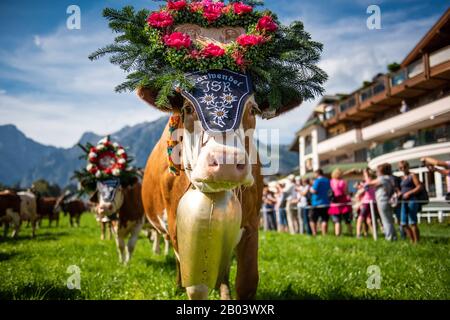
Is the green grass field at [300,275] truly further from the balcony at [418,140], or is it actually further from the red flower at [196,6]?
the balcony at [418,140]

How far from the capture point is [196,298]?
2.78 metres

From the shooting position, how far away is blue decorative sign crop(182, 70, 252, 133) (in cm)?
238

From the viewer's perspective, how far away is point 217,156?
6.93 feet

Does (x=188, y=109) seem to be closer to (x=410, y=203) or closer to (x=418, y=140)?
(x=410, y=203)

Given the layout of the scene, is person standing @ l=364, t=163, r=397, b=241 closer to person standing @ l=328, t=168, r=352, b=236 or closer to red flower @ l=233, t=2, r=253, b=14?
person standing @ l=328, t=168, r=352, b=236

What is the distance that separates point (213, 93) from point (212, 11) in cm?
86

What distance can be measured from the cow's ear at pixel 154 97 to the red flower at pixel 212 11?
0.69 metres

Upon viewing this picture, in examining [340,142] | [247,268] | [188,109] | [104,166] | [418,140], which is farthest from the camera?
[340,142]

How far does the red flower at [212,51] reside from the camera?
8.65 ft

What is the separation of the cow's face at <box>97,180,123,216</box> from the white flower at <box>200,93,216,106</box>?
5.60 metres

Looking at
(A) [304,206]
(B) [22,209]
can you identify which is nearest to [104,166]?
(A) [304,206]

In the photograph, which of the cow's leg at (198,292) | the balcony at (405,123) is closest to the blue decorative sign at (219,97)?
the cow's leg at (198,292)
